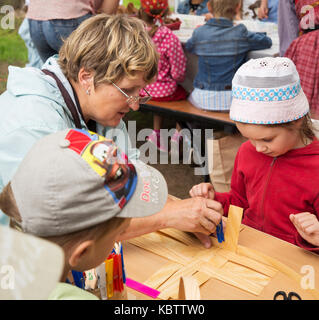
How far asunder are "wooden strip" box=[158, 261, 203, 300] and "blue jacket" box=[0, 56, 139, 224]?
1.69 ft

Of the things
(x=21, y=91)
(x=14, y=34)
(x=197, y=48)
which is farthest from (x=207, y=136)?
(x=14, y=34)

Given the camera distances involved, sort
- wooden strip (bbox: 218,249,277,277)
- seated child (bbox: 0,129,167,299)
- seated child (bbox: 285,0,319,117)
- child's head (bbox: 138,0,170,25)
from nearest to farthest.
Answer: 1. seated child (bbox: 0,129,167,299)
2. wooden strip (bbox: 218,249,277,277)
3. seated child (bbox: 285,0,319,117)
4. child's head (bbox: 138,0,170,25)

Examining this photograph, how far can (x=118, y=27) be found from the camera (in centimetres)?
150

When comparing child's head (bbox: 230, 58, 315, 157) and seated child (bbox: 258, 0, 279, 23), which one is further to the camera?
seated child (bbox: 258, 0, 279, 23)

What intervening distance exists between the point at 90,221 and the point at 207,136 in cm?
247

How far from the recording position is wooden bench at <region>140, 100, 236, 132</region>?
121 inches

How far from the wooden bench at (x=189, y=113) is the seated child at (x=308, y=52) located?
1.97 feet

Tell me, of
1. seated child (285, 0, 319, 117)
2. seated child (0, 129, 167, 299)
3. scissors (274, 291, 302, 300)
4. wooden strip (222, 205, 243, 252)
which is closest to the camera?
seated child (0, 129, 167, 299)

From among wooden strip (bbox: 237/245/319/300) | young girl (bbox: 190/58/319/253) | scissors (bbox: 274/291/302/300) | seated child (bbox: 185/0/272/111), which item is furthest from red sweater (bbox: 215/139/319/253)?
seated child (bbox: 185/0/272/111)

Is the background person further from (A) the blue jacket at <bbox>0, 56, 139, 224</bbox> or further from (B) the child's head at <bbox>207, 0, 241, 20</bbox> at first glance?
(A) the blue jacket at <bbox>0, 56, 139, 224</bbox>

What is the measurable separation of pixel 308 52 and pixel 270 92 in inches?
62.8

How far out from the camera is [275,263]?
1179 mm

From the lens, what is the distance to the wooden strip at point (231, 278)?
1.10 metres
